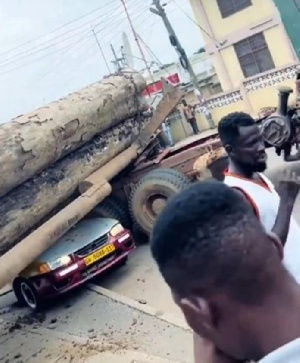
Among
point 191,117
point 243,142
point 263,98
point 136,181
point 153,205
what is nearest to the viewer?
point 243,142

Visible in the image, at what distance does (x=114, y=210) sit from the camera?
8.78m

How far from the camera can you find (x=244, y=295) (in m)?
1.02

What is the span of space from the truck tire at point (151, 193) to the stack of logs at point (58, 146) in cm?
75

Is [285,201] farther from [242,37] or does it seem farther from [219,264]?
[242,37]

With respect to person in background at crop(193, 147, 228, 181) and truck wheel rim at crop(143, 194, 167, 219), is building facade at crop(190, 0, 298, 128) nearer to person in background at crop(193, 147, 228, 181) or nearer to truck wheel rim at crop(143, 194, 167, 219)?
person in background at crop(193, 147, 228, 181)

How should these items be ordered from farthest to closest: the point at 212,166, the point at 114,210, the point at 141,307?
1. the point at 114,210
2. the point at 212,166
3. the point at 141,307

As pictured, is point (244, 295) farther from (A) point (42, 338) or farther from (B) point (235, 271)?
(A) point (42, 338)

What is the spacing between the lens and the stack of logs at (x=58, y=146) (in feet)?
21.8

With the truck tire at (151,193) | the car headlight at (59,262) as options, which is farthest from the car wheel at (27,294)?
the truck tire at (151,193)

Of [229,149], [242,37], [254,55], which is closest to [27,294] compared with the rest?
[229,149]

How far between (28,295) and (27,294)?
0.08 feet

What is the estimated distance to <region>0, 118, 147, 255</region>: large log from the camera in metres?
6.66

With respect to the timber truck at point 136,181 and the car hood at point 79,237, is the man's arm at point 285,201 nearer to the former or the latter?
the timber truck at point 136,181

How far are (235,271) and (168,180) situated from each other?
23.4 ft
